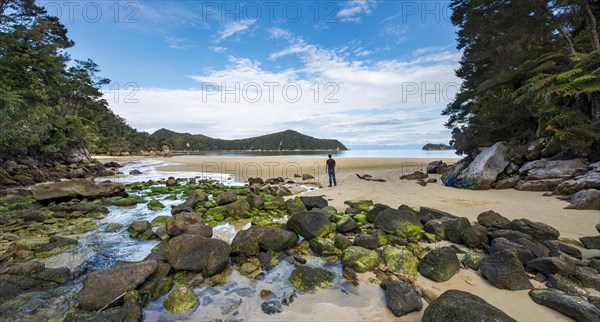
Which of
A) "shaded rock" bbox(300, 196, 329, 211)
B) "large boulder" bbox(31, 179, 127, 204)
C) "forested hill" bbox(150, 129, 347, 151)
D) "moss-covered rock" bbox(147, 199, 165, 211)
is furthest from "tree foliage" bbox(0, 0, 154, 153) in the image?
"forested hill" bbox(150, 129, 347, 151)

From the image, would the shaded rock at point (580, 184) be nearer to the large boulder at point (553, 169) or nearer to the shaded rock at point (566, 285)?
the large boulder at point (553, 169)

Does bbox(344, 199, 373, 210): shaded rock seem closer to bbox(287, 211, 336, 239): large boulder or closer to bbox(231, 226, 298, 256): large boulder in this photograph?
bbox(287, 211, 336, 239): large boulder

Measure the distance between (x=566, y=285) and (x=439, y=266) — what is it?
1.66m

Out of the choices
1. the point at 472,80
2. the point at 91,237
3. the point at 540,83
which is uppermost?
the point at 472,80

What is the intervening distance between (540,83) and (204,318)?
15274mm

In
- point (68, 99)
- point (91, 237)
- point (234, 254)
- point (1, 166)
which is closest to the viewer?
point (234, 254)

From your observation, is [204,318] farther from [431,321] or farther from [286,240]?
[431,321]

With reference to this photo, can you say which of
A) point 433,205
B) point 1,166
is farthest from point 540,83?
point 1,166

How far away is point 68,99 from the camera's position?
40.6 metres

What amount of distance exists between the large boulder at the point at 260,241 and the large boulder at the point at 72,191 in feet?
36.5

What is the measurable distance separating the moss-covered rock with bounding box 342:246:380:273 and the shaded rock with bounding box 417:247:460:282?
0.82 meters

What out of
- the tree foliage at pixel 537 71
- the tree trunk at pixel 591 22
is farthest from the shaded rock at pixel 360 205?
the tree trunk at pixel 591 22

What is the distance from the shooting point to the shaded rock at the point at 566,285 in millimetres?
3447

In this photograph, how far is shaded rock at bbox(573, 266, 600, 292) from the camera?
356 cm
